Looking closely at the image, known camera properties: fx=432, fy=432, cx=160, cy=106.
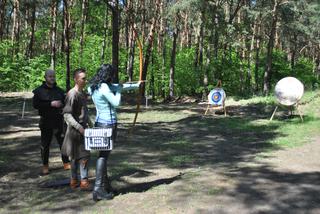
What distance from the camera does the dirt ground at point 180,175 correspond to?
6.21 meters

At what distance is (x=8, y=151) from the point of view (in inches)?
411

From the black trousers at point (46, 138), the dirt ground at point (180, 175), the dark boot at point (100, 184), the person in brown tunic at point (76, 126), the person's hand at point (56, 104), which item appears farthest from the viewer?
the black trousers at point (46, 138)

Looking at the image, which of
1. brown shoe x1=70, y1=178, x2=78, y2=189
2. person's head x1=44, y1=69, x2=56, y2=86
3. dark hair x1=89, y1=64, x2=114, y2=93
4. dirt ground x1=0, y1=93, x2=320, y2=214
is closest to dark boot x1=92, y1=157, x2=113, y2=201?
dirt ground x1=0, y1=93, x2=320, y2=214

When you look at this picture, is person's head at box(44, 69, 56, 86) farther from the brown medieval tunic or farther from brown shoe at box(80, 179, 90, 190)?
brown shoe at box(80, 179, 90, 190)

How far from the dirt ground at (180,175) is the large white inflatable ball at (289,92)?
5.61 ft

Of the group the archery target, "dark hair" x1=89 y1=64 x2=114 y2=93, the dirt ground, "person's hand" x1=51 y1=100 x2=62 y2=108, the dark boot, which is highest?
"dark hair" x1=89 y1=64 x2=114 y2=93

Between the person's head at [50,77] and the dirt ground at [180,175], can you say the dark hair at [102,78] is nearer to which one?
the dirt ground at [180,175]

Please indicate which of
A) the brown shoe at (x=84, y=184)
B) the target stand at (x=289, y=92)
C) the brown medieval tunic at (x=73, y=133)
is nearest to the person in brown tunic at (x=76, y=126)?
the brown medieval tunic at (x=73, y=133)

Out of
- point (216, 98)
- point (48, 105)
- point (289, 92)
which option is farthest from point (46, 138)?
point (216, 98)

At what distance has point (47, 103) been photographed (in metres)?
7.69

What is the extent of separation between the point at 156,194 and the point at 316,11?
3243cm

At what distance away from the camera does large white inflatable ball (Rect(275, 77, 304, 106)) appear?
49.6 feet

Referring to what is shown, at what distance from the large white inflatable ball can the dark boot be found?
10409 millimetres

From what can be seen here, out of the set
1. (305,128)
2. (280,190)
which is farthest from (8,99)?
(280,190)
